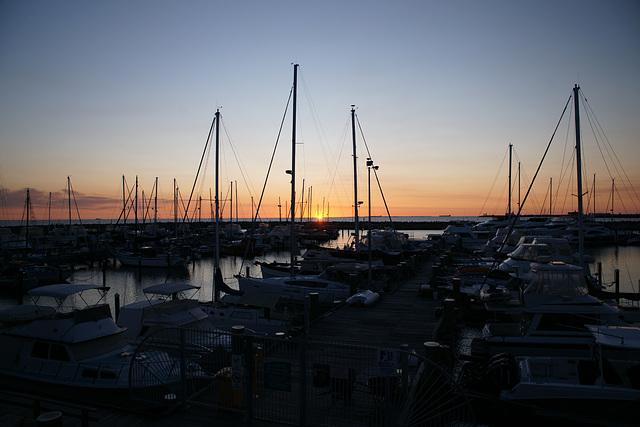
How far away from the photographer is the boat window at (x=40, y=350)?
38.1 ft

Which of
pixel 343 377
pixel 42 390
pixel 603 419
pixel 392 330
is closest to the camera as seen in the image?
pixel 343 377

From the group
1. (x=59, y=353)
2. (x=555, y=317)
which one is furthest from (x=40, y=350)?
(x=555, y=317)

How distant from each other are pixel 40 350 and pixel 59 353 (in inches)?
28.9

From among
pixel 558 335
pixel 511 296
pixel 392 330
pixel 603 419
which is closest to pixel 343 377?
pixel 603 419

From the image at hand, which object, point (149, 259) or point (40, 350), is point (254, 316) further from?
point (149, 259)

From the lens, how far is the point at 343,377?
24.3ft

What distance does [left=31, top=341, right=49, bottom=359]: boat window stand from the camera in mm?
11617

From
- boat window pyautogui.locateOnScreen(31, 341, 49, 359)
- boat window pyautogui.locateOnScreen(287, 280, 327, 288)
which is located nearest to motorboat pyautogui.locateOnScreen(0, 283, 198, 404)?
boat window pyautogui.locateOnScreen(31, 341, 49, 359)

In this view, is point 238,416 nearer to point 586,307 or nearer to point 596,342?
point 596,342

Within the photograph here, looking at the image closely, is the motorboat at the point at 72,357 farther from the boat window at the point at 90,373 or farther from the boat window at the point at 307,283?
the boat window at the point at 307,283

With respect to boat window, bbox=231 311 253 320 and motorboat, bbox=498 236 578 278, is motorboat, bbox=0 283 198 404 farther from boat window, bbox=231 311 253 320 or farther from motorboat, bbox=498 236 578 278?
motorboat, bbox=498 236 578 278

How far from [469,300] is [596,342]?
14.0 m

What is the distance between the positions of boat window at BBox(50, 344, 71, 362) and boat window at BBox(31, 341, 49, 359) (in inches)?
9.1

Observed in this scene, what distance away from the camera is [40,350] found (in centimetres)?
1170
